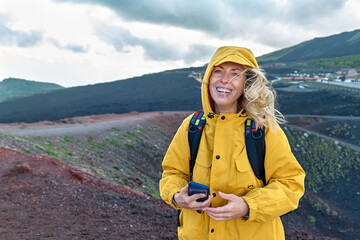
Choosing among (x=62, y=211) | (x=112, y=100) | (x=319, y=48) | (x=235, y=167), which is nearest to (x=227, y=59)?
(x=235, y=167)

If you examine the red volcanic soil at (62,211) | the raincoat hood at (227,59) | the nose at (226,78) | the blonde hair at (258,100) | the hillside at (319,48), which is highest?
the hillside at (319,48)

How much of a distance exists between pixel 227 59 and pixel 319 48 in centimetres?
10206

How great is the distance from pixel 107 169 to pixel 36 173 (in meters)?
4.48

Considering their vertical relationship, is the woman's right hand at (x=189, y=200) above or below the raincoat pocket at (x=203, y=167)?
below

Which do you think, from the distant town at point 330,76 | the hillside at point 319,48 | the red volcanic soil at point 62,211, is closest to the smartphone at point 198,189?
the red volcanic soil at point 62,211

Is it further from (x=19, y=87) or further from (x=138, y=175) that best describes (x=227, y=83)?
(x=19, y=87)

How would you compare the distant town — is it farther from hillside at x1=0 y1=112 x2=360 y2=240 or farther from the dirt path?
the dirt path

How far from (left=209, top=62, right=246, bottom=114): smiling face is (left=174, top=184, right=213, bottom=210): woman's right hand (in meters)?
0.70

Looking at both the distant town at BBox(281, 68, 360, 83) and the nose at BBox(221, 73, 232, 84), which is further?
the distant town at BBox(281, 68, 360, 83)

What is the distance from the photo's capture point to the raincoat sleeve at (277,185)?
203 centimetres

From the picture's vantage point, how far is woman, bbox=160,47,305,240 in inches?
80.9

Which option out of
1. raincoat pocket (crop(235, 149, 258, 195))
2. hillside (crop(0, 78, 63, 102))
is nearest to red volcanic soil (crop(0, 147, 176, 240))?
raincoat pocket (crop(235, 149, 258, 195))

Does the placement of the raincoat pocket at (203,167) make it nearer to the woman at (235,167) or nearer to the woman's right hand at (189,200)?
the woman at (235,167)

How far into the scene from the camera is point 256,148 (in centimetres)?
214
